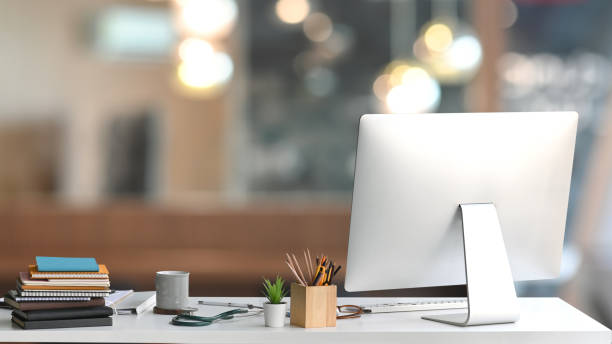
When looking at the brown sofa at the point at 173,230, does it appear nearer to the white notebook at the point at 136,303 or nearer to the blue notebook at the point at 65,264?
the white notebook at the point at 136,303

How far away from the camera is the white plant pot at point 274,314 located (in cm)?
184

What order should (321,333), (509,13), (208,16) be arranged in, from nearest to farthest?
(321,333)
(208,16)
(509,13)

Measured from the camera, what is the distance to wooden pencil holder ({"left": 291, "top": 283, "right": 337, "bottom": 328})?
183 centimetres

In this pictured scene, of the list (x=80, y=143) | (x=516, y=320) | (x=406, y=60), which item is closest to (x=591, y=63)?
(x=406, y=60)

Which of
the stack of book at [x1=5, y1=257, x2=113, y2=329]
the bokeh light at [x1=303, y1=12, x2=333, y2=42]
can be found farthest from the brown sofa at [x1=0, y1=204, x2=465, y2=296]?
the stack of book at [x1=5, y1=257, x2=113, y2=329]

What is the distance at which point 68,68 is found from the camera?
17.3 ft

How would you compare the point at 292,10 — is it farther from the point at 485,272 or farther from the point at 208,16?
the point at 485,272

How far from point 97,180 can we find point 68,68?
Answer: 2.47ft

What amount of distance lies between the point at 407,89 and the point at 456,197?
3298 millimetres

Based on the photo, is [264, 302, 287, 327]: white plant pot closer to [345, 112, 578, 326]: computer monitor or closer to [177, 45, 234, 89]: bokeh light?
[345, 112, 578, 326]: computer monitor

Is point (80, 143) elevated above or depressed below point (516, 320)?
above

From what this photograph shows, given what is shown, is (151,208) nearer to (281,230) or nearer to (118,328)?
(281,230)

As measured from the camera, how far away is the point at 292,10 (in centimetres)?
527

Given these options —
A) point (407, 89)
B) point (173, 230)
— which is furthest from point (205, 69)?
point (407, 89)
